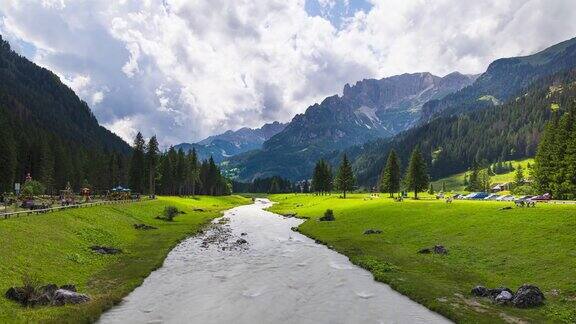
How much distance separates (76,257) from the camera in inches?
1645

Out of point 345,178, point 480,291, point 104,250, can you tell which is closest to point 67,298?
point 104,250

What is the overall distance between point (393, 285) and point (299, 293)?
8.08 meters

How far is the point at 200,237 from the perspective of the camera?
6756 cm

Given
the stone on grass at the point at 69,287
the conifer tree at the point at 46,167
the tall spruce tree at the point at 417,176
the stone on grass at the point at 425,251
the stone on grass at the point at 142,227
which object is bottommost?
the stone on grass at the point at 425,251

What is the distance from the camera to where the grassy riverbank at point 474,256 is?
29.0 metres

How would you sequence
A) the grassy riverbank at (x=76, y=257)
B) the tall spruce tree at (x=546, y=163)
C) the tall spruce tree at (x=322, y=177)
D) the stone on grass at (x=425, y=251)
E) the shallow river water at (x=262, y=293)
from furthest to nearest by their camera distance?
the tall spruce tree at (x=322, y=177) < the tall spruce tree at (x=546, y=163) < the stone on grass at (x=425, y=251) < the shallow river water at (x=262, y=293) < the grassy riverbank at (x=76, y=257)

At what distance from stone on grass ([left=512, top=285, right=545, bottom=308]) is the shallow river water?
549 cm

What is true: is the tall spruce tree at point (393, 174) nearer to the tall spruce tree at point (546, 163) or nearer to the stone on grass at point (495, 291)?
the tall spruce tree at point (546, 163)

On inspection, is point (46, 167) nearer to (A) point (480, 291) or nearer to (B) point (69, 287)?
(B) point (69, 287)

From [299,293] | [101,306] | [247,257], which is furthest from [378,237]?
[101,306]

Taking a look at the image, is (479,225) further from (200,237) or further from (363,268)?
(200,237)

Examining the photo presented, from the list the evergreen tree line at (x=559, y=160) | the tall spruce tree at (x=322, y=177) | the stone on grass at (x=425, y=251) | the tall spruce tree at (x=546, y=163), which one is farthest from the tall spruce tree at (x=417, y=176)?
the stone on grass at (x=425, y=251)

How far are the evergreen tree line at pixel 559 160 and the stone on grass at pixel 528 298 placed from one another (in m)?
66.9

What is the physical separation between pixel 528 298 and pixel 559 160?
73.1 m
